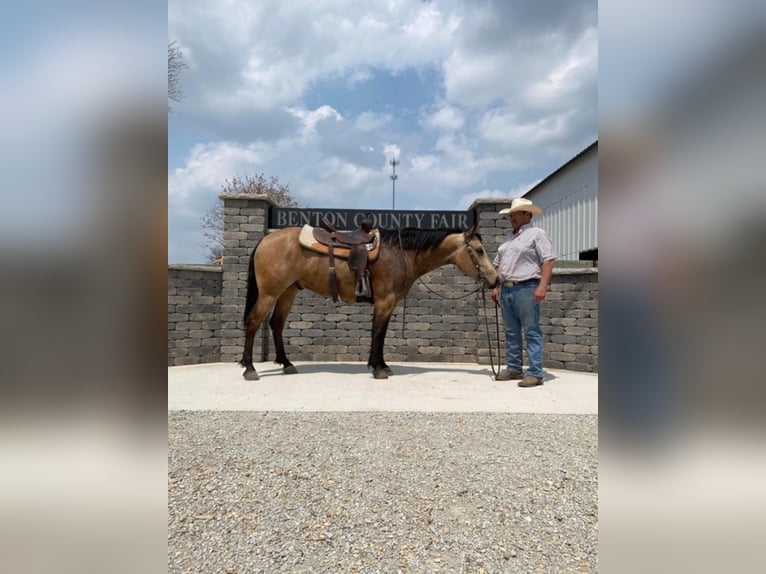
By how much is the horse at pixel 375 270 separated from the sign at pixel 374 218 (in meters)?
1.13

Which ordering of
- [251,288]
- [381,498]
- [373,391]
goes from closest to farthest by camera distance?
[381,498]
[373,391]
[251,288]

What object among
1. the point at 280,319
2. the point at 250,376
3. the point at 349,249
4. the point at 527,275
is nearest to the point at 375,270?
the point at 349,249

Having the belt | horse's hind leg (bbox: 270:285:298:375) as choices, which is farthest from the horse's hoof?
the belt

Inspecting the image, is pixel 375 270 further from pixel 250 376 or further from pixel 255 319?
pixel 250 376

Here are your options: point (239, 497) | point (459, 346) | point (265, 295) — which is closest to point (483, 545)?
point (239, 497)

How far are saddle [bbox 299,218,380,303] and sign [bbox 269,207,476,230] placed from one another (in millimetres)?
1319

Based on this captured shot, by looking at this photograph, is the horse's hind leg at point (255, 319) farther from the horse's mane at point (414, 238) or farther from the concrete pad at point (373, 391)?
the horse's mane at point (414, 238)

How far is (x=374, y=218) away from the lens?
621 centimetres

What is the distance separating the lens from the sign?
618 centimetres

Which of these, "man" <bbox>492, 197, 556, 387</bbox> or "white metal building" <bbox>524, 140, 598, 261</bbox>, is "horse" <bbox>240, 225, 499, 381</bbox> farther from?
"white metal building" <bbox>524, 140, 598, 261</bbox>

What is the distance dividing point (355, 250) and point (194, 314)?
9.11 ft

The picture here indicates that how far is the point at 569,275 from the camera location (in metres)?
5.60
